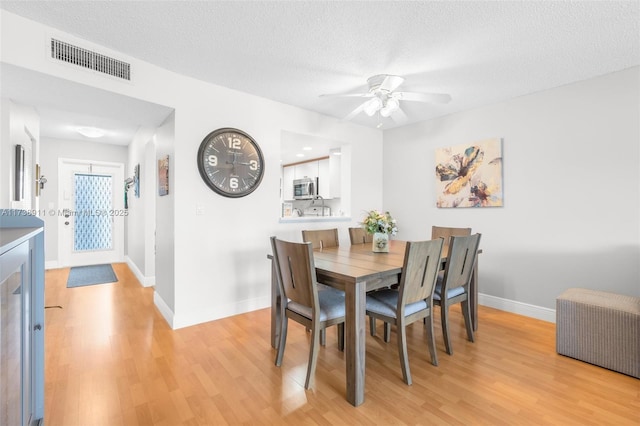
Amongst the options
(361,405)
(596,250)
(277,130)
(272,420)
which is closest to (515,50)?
(596,250)

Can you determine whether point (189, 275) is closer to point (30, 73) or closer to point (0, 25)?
point (30, 73)

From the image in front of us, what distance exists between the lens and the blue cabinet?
894mm

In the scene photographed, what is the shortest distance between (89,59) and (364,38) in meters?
2.08

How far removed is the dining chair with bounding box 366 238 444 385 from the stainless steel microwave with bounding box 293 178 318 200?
14.8 ft

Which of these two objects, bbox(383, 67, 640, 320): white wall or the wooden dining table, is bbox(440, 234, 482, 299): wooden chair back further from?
bbox(383, 67, 640, 320): white wall

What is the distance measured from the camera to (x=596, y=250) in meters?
2.86

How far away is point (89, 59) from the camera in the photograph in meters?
2.32

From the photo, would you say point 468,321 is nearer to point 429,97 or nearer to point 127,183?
point 429,97

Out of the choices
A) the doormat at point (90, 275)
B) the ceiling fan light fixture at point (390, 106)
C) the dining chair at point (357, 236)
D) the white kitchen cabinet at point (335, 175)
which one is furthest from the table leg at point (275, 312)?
the doormat at point (90, 275)

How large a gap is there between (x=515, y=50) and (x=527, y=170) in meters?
1.39

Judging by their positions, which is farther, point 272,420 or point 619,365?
point 619,365

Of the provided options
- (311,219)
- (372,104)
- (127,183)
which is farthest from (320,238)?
(127,183)

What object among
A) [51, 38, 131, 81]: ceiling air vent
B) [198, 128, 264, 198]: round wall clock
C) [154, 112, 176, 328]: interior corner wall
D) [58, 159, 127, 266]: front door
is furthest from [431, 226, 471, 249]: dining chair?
[58, 159, 127, 266]: front door

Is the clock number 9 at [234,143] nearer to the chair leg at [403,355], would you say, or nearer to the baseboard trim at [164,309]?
the baseboard trim at [164,309]
